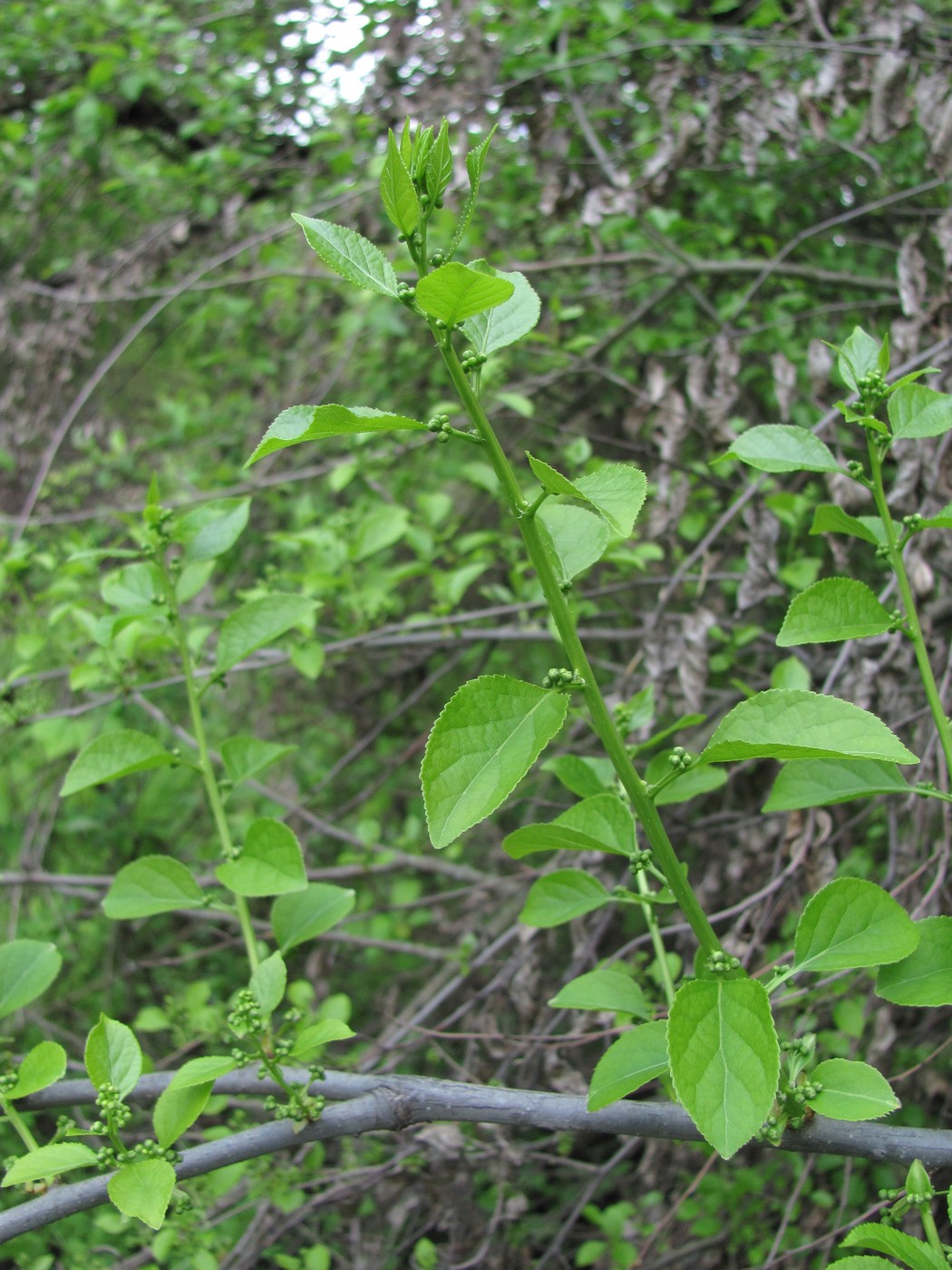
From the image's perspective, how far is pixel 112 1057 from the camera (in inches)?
43.4

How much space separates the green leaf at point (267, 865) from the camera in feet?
3.95

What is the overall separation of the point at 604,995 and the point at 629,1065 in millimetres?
182

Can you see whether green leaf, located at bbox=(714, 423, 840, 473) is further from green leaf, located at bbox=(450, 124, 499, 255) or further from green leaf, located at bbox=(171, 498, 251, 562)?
green leaf, located at bbox=(171, 498, 251, 562)

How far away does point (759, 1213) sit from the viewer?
227 cm

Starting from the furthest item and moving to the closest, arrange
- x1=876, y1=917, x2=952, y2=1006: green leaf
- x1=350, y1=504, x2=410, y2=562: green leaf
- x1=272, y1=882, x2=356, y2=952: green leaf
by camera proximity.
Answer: x1=350, y1=504, x2=410, y2=562: green leaf, x1=272, y1=882, x2=356, y2=952: green leaf, x1=876, y1=917, x2=952, y2=1006: green leaf

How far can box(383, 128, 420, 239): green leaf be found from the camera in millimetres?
803

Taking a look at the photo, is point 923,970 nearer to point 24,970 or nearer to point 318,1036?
point 318,1036

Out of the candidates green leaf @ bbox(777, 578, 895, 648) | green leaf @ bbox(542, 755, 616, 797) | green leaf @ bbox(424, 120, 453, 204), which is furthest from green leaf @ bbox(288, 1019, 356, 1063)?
green leaf @ bbox(424, 120, 453, 204)

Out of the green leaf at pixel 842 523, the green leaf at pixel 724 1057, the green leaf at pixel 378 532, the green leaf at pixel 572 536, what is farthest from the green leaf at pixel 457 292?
the green leaf at pixel 378 532

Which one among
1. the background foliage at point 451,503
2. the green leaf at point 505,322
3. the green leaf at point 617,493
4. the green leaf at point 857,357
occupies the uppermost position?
the green leaf at point 505,322

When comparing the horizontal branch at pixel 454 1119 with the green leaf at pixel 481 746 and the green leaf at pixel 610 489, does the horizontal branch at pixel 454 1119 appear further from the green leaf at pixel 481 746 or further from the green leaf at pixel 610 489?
the green leaf at pixel 610 489

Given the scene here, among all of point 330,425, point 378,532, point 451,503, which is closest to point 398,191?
point 330,425

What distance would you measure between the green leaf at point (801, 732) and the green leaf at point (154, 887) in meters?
0.76

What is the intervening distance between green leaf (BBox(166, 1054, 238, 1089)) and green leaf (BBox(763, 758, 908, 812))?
0.67 metres
